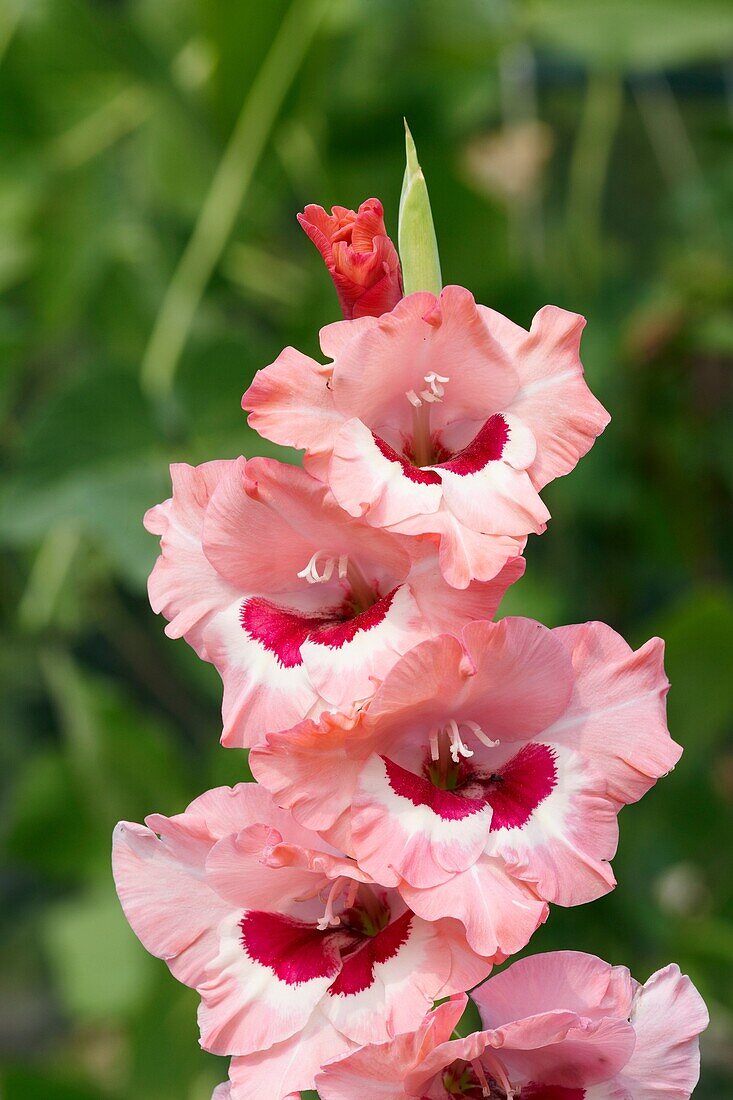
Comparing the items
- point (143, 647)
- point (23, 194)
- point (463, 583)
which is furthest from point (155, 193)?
point (463, 583)

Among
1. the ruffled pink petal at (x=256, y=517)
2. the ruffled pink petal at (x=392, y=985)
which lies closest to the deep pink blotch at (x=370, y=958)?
the ruffled pink petal at (x=392, y=985)

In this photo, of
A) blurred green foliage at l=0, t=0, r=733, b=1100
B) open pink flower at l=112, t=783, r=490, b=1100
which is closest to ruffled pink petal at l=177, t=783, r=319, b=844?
open pink flower at l=112, t=783, r=490, b=1100

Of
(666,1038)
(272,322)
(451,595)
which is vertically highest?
(451,595)

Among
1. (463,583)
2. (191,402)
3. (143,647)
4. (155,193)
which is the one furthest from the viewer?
(143,647)

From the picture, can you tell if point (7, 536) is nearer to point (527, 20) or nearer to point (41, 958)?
point (527, 20)

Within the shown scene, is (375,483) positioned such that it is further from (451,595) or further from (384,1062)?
(384,1062)

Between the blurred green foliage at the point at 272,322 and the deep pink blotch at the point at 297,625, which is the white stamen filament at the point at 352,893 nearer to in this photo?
the deep pink blotch at the point at 297,625

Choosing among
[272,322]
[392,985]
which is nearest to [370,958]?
[392,985]
